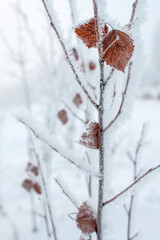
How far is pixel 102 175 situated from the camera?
1.77ft

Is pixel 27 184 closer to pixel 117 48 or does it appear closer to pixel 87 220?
pixel 87 220

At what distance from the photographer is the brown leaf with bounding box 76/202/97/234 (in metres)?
0.59

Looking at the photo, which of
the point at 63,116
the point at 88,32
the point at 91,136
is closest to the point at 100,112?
the point at 91,136

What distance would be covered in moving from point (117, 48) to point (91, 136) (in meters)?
0.22

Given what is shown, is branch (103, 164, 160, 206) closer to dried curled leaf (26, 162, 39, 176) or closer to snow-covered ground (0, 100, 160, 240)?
snow-covered ground (0, 100, 160, 240)

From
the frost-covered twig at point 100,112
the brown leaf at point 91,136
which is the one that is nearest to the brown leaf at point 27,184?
the frost-covered twig at point 100,112

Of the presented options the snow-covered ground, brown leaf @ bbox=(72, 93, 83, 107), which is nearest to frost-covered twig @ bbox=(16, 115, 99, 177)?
the snow-covered ground

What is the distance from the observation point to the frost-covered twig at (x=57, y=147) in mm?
525

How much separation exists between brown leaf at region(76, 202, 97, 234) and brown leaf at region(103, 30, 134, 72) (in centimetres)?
46

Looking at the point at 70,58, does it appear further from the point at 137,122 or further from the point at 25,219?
the point at 137,122

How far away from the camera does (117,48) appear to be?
0.42 m

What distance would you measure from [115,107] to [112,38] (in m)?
0.20

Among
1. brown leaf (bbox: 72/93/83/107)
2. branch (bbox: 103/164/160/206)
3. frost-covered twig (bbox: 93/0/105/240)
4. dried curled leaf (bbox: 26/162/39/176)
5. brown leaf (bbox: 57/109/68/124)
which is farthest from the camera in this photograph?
dried curled leaf (bbox: 26/162/39/176)

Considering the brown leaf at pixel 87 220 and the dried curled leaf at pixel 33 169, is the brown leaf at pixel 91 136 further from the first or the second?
the dried curled leaf at pixel 33 169
